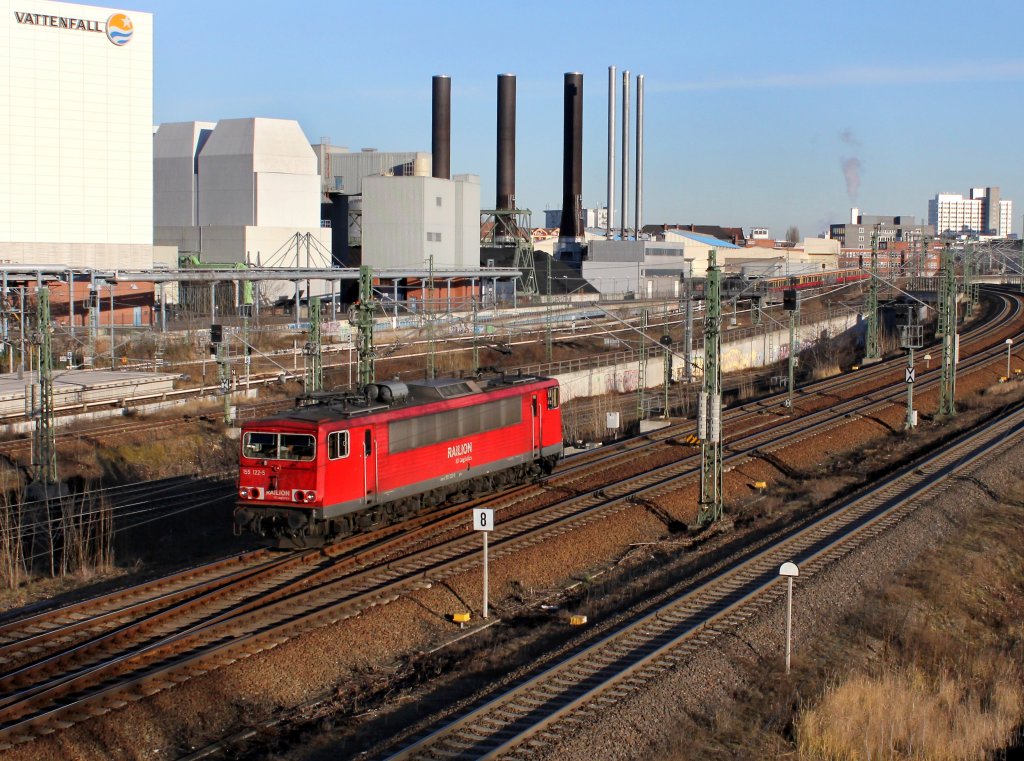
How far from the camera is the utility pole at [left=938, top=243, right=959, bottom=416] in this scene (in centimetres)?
3400

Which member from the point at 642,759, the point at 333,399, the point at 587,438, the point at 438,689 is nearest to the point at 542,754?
the point at 642,759

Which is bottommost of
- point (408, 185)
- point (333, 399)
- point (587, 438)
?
point (587, 438)

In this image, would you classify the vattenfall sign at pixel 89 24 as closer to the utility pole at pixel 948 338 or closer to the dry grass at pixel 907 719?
the utility pole at pixel 948 338

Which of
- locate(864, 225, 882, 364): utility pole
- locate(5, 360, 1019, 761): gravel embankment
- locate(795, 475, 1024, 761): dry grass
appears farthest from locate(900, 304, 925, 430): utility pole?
locate(795, 475, 1024, 761): dry grass

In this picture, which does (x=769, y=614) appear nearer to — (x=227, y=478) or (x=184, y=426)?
(x=227, y=478)

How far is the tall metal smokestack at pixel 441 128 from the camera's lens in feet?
272

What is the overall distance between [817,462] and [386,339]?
96.3ft

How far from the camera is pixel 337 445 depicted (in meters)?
17.2

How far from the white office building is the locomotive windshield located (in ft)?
154

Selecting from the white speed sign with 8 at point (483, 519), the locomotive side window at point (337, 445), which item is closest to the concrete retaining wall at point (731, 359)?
the locomotive side window at point (337, 445)

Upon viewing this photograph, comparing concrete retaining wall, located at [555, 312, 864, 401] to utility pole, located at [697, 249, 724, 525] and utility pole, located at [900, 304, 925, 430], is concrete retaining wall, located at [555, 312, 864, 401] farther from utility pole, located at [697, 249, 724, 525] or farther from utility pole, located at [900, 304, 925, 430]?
utility pole, located at [697, 249, 724, 525]

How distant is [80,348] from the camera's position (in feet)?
154

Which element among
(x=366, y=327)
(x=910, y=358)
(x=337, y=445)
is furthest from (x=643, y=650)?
(x=910, y=358)

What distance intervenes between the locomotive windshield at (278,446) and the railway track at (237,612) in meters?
1.66
